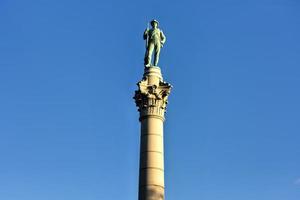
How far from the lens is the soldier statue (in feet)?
87.2

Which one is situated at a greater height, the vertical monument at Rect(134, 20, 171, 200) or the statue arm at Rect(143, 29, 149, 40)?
the statue arm at Rect(143, 29, 149, 40)

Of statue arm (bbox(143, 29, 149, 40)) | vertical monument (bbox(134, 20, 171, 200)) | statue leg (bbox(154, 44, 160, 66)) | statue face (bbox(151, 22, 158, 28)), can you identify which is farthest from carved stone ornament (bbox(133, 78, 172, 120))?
statue face (bbox(151, 22, 158, 28))

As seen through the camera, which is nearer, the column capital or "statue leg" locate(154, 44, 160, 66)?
the column capital

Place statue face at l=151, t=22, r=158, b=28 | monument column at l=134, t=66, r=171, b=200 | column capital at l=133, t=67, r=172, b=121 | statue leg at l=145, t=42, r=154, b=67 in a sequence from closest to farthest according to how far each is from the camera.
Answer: monument column at l=134, t=66, r=171, b=200 → column capital at l=133, t=67, r=172, b=121 → statue leg at l=145, t=42, r=154, b=67 → statue face at l=151, t=22, r=158, b=28

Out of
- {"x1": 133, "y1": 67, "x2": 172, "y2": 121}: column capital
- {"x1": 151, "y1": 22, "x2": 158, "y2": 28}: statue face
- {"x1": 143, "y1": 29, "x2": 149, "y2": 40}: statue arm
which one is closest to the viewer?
{"x1": 133, "y1": 67, "x2": 172, "y2": 121}: column capital

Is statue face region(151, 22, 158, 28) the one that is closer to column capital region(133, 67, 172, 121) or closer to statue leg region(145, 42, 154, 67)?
statue leg region(145, 42, 154, 67)

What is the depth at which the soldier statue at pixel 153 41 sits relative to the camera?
26578mm

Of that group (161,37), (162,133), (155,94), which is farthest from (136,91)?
(161,37)

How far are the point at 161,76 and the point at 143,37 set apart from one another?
3.21 meters

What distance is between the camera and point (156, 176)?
2194 centimetres

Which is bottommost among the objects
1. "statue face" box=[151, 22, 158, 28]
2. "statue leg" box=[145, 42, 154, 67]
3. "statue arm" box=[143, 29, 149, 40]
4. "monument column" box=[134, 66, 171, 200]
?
"monument column" box=[134, 66, 171, 200]

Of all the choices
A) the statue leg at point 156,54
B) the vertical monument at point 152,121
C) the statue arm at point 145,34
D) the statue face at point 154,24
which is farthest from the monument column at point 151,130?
the statue face at point 154,24

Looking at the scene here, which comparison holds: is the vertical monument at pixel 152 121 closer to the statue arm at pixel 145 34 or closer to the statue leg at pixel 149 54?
the statue leg at pixel 149 54

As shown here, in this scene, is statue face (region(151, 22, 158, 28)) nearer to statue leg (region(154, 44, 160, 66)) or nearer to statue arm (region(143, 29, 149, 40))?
statue arm (region(143, 29, 149, 40))
